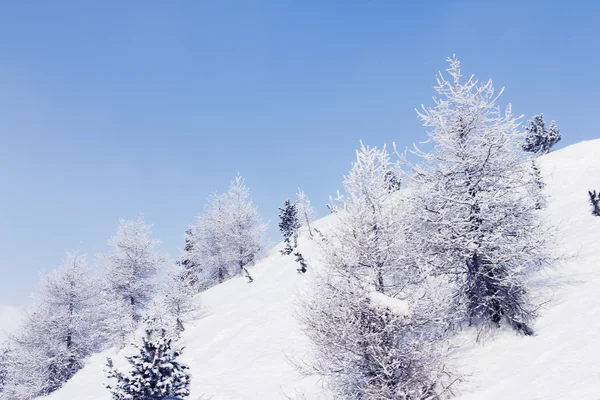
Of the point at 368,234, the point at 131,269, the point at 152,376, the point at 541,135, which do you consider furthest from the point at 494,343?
the point at 541,135

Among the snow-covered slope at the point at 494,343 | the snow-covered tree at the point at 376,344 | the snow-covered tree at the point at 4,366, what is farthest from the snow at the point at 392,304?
the snow-covered tree at the point at 4,366

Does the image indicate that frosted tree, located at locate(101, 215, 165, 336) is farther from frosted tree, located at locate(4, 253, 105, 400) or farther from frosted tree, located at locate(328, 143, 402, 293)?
frosted tree, located at locate(328, 143, 402, 293)

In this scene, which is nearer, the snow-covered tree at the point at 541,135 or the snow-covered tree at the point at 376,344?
the snow-covered tree at the point at 376,344

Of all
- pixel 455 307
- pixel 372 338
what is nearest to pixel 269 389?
pixel 372 338

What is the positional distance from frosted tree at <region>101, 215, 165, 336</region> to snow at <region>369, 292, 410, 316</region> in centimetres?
2553

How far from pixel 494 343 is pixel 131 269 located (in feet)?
91.6

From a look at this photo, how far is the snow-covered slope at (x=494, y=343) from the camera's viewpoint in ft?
25.1

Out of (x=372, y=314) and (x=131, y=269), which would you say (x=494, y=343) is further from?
(x=131, y=269)

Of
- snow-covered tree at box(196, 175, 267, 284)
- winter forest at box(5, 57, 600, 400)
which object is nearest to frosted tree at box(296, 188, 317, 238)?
snow-covered tree at box(196, 175, 267, 284)

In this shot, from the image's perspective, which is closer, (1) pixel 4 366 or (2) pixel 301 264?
(2) pixel 301 264

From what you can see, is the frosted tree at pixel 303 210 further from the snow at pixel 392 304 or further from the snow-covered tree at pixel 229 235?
the snow at pixel 392 304

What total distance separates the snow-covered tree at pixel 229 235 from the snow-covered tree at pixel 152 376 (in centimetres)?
2630

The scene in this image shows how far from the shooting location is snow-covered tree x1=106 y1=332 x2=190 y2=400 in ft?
36.1

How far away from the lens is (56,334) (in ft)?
92.6
